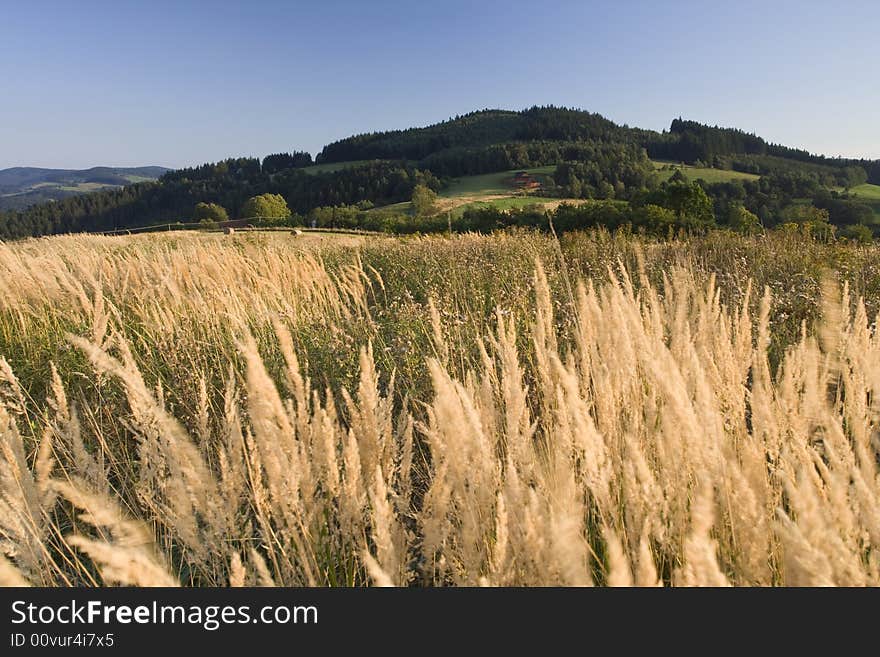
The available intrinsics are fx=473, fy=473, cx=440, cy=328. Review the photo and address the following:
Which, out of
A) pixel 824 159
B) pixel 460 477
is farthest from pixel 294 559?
pixel 824 159

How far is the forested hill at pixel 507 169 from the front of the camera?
232ft

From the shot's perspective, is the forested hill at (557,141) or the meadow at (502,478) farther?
the forested hill at (557,141)

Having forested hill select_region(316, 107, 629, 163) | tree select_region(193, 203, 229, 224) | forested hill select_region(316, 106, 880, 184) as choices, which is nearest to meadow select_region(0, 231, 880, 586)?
tree select_region(193, 203, 229, 224)

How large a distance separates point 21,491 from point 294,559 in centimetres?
90

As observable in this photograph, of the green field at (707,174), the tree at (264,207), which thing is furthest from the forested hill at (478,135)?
the tree at (264,207)

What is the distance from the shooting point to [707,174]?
7894cm

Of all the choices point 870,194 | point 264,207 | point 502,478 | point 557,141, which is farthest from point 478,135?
point 502,478

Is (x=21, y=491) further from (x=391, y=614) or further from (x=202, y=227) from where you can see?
(x=202, y=227)

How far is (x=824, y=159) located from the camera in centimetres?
9406

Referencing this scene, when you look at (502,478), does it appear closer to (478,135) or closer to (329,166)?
(329,166)

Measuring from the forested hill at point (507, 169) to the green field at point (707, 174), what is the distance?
2.12 meters

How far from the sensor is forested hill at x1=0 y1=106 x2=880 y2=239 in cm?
7081

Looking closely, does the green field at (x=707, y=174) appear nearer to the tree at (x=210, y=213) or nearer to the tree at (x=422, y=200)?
the tree at (x=422, y=200)

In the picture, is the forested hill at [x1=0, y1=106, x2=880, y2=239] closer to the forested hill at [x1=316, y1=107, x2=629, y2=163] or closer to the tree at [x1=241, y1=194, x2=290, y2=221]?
the forested hill at [x1=316, y1=107, x2=629, y2=163]
